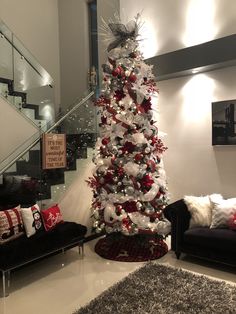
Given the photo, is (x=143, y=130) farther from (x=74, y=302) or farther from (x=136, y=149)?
(x=74, y=302)

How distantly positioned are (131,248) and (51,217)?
1.23 metres

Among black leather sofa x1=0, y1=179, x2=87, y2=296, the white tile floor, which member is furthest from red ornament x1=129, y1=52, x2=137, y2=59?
the white tile floor

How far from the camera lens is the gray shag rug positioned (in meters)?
2.59

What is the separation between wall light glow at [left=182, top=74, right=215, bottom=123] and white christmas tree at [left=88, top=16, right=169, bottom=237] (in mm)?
929

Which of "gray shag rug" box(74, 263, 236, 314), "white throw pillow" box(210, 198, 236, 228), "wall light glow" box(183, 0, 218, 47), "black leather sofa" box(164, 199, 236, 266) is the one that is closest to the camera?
"gray shag rug" box(74, 263, 236, 314)

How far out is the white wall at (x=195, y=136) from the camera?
4211 mm

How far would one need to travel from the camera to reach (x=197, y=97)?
449cm

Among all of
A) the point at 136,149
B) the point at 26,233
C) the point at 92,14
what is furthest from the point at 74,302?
the point at 92,14

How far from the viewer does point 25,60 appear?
17.8 feet

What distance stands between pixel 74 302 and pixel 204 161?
280 centimetres

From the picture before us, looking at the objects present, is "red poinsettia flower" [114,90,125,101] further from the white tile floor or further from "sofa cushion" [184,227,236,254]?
the white tile floor

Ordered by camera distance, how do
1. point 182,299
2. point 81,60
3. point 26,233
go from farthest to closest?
1. point 81,60
2. point 26,233
3. point 182,299

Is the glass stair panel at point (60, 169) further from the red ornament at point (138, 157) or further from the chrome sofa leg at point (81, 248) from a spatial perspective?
the red ornament at point (138, 157)

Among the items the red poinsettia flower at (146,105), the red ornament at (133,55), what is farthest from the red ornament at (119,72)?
the red poinsettia flower at (146,105)
